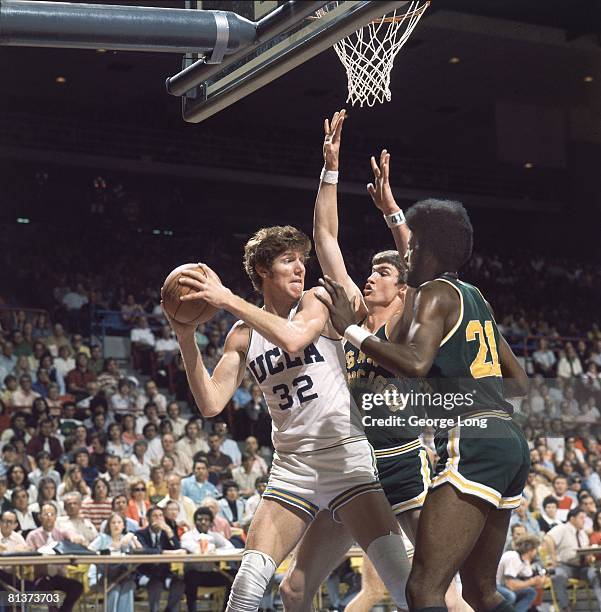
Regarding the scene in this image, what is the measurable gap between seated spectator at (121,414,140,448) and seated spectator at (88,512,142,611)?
1.81 m

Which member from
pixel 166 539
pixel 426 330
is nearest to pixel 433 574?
pixel 426 330

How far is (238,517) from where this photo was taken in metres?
9.23

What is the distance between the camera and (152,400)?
37.2ft

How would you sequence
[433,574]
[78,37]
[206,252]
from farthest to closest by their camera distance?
[206,252] → [78,37] → [433,574]

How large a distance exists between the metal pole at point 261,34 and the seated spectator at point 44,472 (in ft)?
18.5

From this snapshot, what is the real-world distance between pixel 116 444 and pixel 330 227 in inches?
241

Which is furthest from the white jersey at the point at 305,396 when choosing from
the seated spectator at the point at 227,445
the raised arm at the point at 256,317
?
the seated spectator at the point at 227,445

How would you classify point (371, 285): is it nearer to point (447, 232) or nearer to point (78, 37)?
point (447, 232)

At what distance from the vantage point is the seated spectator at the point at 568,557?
876cm

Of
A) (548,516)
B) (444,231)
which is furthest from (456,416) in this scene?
(548,516)

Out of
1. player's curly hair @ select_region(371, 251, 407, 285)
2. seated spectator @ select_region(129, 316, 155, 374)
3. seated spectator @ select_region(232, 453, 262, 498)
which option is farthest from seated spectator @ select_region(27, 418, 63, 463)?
player's curly hair @ select_region(371, 251, 407, 285)

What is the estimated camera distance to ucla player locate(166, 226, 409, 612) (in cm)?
383

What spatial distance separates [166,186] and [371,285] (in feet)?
40.1

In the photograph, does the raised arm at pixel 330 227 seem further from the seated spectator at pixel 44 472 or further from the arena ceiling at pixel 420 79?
the arena ceiling at pixel 420 79
